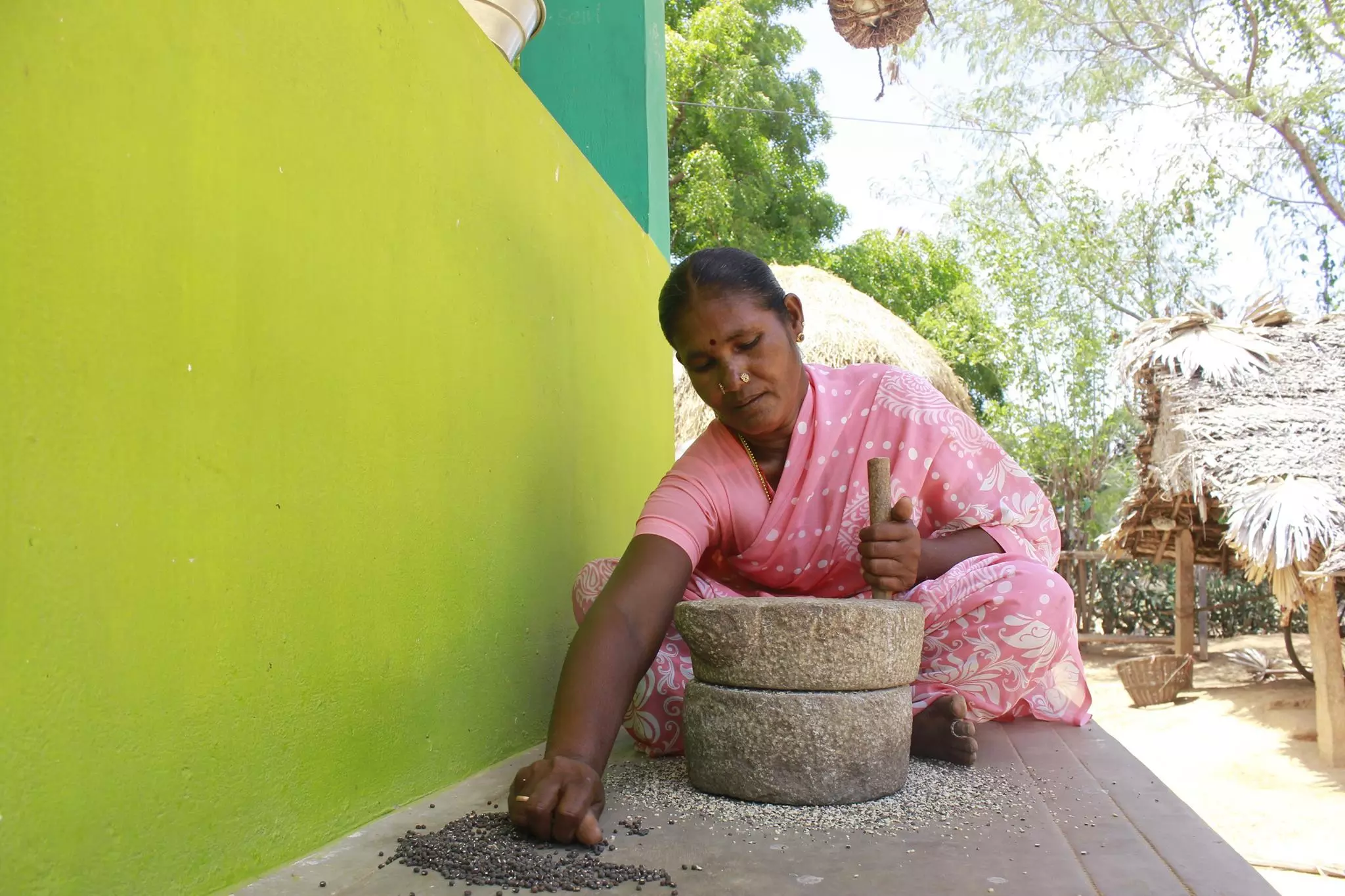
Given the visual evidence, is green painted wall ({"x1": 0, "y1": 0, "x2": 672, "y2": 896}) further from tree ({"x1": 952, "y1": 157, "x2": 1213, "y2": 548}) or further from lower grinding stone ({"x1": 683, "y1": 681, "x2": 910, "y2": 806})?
tree ({"x1": 952, "y1": 157, "x2": 1213, "y2": 548})

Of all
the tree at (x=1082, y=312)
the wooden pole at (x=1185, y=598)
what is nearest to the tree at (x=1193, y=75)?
the tree at (x=1082, y=312)

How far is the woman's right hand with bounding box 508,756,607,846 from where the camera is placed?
175cm

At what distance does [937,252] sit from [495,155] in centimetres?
1603

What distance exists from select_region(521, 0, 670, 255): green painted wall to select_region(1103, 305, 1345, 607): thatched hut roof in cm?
553

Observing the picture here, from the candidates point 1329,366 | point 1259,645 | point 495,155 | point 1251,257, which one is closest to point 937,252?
point 1251,257

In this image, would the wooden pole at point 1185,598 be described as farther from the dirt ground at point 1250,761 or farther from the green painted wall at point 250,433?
the green painted wall at point 250,433

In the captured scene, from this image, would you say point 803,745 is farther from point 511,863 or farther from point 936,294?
point 936,294

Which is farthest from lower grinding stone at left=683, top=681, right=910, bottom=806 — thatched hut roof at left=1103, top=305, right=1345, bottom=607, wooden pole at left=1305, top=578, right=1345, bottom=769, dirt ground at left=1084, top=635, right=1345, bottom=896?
wooden pole at left=1305, top=578, right=1345, bottom=769

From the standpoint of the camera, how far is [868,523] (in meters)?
2.60

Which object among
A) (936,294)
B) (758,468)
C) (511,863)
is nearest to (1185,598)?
(936,294)

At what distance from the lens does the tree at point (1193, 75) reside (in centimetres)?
1314

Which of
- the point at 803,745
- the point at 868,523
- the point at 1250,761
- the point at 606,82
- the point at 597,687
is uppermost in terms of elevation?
the point at 606,82

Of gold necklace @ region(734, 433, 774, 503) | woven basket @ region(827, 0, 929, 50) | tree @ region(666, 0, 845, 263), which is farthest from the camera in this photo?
tree @ region(666, 0, 845, 263)

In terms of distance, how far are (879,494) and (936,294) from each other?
15703mm
